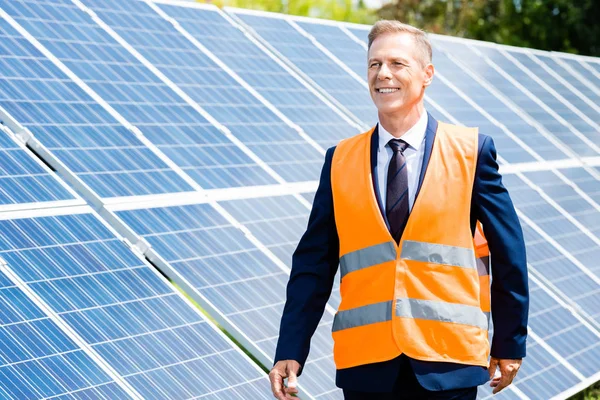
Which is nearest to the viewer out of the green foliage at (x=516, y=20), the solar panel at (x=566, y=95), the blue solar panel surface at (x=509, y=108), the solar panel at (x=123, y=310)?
the solar panel at (x=123, y=310)

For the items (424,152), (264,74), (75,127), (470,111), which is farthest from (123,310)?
(470,111)

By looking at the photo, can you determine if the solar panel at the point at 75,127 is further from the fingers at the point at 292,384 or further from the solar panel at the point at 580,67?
the solar panel at the point at 580,67

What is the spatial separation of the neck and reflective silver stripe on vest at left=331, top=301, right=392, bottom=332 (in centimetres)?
74

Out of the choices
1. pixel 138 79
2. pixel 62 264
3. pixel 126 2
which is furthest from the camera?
pixel 126 2

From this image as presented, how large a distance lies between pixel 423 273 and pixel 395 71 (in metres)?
0.85

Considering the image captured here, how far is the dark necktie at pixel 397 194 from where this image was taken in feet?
14.6

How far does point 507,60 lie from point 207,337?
901cm

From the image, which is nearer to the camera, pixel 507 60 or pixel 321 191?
pixel 321 191

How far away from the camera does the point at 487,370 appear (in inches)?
175

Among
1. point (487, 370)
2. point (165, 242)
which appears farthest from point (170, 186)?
point (487, 370)

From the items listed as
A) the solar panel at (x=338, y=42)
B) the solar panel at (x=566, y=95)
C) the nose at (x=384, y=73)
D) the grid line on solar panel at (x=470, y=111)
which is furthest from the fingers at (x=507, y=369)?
the solar panel at (x=566, y=95)

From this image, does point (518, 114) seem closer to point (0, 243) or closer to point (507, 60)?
point (507, 60)

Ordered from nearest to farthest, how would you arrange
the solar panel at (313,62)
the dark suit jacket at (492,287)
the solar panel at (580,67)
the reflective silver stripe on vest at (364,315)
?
the dark suit jacket at (492,287) < the reflective silver stripe on vest at (364,315) < the solar panel at (313,62) < the solar panel at (580,67)

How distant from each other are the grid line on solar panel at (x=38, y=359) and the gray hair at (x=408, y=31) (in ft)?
7.44
